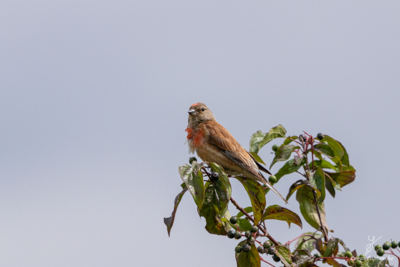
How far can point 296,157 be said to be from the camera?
15.3ft

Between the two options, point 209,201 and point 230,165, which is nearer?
point 209,201

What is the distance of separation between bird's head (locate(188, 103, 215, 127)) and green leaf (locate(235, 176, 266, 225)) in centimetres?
220

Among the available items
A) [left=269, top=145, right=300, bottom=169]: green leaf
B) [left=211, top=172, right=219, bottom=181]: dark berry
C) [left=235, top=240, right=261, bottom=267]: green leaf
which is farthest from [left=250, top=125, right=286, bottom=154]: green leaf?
[left=235, top=240, right=261, bottom=267]: green leaf

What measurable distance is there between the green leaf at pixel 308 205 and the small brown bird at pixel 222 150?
942 millimetres

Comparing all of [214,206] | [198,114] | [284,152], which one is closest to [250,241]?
[214,206]

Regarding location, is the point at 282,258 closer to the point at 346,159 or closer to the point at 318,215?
the point at 318,215

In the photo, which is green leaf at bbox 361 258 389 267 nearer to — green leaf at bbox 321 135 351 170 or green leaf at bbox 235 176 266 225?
green leaf at bbox 235 176 266 225

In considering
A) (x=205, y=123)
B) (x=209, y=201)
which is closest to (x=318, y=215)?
(x=209, y=201)

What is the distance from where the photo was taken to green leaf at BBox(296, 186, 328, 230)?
447cm

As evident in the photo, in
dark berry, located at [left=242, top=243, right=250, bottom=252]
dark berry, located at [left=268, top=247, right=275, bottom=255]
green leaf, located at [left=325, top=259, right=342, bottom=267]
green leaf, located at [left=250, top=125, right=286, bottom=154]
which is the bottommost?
green leaf, located at [left=325, top=259, right=342, bottom=267]

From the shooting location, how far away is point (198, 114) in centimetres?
667

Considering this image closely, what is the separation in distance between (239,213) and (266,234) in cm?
46

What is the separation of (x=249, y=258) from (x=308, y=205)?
2.92 ft

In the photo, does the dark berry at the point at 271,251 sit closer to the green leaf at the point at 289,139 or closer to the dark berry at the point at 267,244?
the dark berry at the point at 267,244
